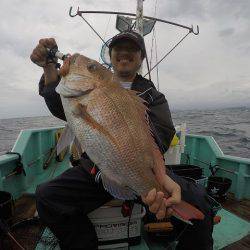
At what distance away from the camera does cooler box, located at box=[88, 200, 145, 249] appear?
9.33 ft

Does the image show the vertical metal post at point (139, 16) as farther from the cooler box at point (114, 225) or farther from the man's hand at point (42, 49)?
the cooler box at point (114, 225)

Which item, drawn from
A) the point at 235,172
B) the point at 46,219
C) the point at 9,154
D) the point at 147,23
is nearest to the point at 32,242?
the point at 46,219

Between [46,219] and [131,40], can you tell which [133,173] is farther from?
[131,40]

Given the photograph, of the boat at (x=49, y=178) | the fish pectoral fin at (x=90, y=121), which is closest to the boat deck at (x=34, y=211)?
the boat at (x=49, y=178)

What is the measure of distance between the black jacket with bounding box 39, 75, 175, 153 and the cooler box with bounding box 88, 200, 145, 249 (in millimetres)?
764

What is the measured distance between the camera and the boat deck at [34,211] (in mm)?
3436

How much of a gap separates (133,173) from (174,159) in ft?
11.3

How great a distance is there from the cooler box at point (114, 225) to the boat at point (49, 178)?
15 millimetres

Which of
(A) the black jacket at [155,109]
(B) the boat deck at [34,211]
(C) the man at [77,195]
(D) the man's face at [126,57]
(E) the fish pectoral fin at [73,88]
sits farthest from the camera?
(B) the boat deck at [34,211]

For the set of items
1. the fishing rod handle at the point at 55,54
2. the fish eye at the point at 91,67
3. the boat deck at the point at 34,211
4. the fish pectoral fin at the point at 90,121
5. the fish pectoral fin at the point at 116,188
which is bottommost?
the boat deck at the point at 34,211

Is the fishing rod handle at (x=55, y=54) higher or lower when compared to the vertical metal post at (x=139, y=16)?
lower

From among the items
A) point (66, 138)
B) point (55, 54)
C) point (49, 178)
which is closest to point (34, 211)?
point (49, 178)

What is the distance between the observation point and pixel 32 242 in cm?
341

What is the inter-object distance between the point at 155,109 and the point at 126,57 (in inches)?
28.0
